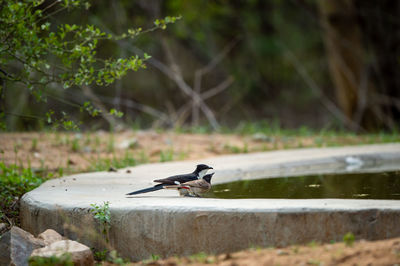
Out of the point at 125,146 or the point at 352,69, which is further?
the point at 352,69

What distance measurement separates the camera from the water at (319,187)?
14.7 ft

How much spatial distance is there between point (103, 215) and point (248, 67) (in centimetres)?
1786

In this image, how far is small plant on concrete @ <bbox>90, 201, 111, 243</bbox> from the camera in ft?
12.5

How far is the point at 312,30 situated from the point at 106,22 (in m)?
9.08

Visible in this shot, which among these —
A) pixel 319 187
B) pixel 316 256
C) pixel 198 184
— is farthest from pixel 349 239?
pixel 319 187

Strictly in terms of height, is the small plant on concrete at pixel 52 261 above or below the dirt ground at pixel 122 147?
below

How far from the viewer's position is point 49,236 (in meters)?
3.86

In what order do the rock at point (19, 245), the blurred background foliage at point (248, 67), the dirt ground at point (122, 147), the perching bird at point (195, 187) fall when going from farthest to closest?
1. the blurred background foliage at point (248, 67)
2. the dirt ground at point (122, 147)
3. the perching bird at point (195, 187)
4. the rock at point (19, 245)

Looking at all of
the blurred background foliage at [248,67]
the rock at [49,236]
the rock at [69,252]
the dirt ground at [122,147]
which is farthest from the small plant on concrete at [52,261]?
the blurred background foliage at [248,67]

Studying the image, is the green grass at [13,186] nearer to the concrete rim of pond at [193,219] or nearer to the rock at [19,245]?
the concrete rim of pond at [193,219]

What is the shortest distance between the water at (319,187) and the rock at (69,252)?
1.42 meters

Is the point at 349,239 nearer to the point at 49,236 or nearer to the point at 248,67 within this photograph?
the point at 49,236

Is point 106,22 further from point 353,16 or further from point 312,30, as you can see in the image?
point 312,30

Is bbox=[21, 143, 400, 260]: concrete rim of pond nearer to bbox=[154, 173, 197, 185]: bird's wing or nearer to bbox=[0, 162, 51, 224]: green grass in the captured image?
bbox=[154, 173, 197, 185]: bird's wing
